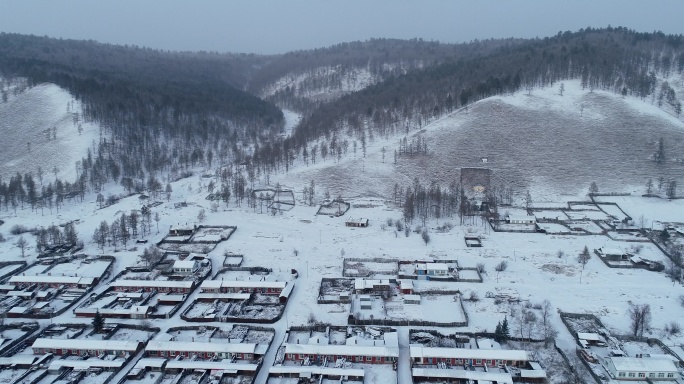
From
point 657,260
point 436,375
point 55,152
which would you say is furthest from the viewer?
point 55,152

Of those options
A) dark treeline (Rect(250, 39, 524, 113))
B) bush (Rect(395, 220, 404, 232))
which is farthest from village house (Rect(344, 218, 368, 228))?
dark treeline (Rect(250, 39, 524, 113))

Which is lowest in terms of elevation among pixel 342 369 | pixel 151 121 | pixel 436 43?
pixel 342 369

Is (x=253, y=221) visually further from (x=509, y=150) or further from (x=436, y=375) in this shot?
(x=509, y=150)

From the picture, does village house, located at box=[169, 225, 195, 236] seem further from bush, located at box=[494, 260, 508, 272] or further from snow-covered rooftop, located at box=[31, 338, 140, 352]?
bush, located at box=[494, 260, 508, 272]

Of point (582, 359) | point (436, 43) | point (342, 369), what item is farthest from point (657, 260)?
point (436, 43)

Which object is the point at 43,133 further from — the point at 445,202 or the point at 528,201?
the point at 528,201

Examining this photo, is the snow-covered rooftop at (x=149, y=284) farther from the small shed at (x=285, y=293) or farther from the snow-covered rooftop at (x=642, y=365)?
the snow-covered rooftop at (x=642, y=365)
